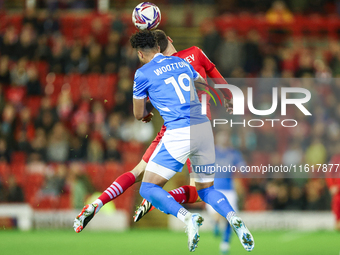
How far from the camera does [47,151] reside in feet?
44.5

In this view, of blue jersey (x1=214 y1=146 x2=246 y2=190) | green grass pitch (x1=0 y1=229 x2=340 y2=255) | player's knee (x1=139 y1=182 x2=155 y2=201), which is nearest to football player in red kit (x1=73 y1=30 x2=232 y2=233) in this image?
player's knee (x1=139 y1=182 x2=155 y2=201)

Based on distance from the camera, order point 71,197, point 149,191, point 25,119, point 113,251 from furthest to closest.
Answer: point 25,119 → point 71,197 → point 113,251 → point 149,191

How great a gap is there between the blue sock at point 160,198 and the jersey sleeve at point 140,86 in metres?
0.93

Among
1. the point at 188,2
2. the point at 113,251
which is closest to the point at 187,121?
the point at 113,251

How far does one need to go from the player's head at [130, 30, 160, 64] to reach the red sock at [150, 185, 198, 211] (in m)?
1.62

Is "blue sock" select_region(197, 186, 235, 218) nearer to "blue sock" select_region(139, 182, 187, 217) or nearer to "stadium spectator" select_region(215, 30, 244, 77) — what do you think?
"blue sock" select_region(139, 182, 187, 217)

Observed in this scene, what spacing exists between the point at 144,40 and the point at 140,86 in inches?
19.8

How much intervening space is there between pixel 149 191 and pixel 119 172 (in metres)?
7.53

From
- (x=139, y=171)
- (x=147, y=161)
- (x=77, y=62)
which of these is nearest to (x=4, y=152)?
(x=77, y=62)

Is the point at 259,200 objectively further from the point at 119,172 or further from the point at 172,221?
the point at 119,172

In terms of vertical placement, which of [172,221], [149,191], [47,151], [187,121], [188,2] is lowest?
[172,221]

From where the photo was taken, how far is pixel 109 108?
46.3 ft

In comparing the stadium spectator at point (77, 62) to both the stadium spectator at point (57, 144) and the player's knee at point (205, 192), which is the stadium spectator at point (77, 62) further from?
the player's knee at point (205, 192)

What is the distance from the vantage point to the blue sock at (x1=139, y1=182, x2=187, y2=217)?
222 inches
